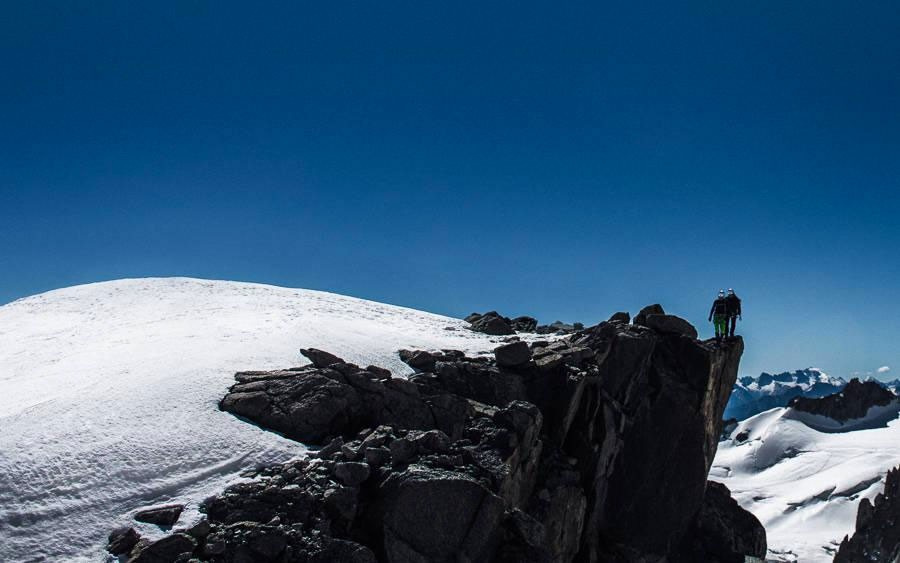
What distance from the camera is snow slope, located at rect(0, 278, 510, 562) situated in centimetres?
1373

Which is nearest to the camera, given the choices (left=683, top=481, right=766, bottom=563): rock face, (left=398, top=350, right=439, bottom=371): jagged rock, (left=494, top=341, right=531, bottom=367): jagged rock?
(left=398, top=350, right=439, bottom=371): jagged rock

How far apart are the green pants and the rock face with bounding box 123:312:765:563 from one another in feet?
3.68

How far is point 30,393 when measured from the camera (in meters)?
19.5

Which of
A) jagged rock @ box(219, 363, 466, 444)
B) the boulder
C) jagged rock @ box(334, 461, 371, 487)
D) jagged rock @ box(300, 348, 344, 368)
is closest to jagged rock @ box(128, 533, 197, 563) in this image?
jagged rock @ box(334, 461, 371, 487)

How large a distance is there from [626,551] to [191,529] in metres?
22.1

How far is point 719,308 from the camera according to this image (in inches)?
1441

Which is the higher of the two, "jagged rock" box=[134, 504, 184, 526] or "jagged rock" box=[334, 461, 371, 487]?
"jagged rock" box=[334, 461, 371, 487]

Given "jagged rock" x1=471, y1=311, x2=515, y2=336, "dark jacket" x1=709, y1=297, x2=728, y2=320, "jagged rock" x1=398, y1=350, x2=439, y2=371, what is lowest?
"jagged rock" x1=398, y1=350, x2=439, y2=371

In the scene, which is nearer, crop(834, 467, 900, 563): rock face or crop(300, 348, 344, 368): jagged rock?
crop(300, 348, 344, 368): jagged rock

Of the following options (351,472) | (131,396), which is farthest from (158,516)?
(131,396)

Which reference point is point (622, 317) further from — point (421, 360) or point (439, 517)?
point (439, 517)

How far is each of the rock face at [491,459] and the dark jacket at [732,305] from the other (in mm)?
2427

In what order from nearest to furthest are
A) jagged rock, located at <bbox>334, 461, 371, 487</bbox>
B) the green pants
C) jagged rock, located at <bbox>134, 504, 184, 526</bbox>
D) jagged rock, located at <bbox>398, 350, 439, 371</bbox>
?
jagged rock, located at <bbox>134, 504, 184, 526</bbox> → jagged rock, located at <bbox>334, 461, 371, 487</bbox> → jagged rock, located at <bbox>398, 350, 439, 371</bbox> → the green pants

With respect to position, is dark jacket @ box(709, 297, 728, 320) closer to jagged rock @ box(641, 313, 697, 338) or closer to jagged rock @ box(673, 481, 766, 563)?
jagged rock @ box(641, 313, 697, 338)
